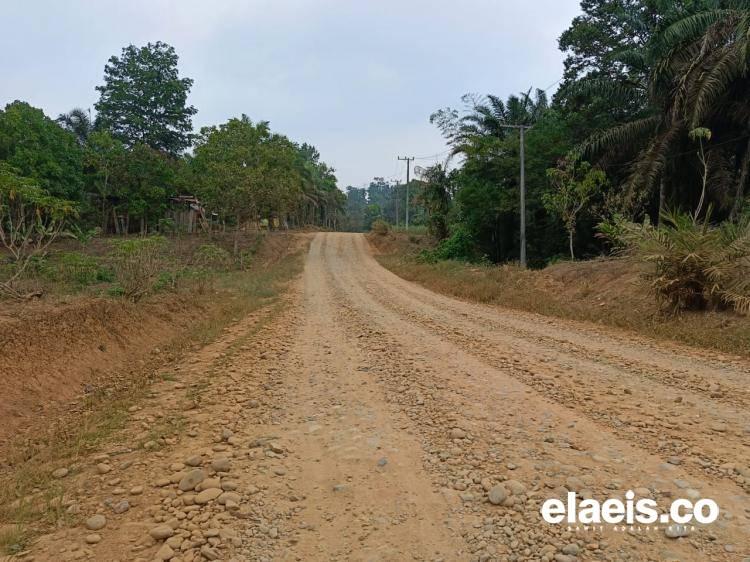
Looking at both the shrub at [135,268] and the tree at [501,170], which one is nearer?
the shrub at [135,268]

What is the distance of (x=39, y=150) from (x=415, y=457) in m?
30.6

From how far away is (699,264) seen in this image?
8.19 meters

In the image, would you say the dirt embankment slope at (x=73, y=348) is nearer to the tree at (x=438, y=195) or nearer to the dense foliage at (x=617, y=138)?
the dense foliage at (x=617, y=138)

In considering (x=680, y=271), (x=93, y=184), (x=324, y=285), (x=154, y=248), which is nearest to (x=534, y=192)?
(x=324, y=285)

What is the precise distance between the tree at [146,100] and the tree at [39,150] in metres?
13.7

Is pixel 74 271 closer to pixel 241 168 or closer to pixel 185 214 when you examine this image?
pixel 241 168

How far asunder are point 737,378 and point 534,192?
1722 centimetres

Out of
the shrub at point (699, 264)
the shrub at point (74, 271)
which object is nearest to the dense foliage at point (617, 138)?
the shrub at point (699, 264)

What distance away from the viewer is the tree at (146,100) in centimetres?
4106

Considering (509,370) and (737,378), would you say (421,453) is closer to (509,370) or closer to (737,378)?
(509,370)

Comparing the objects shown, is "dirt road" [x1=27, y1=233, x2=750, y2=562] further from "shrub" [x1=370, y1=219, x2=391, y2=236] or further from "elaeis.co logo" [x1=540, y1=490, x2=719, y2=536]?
"shrub" [x1=370, y1=219, x2=391, y2=236]

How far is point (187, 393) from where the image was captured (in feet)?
16.8

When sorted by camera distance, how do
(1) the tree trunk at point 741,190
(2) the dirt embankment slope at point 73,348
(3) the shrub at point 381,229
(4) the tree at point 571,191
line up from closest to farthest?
(2) the dirt embankment slope at point 73,348, (1) the tree trunk at point 741,190, (4) the tree at point 571,191, (3) the shrub at point 381,229

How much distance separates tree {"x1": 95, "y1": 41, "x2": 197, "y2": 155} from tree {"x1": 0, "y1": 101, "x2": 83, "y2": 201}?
13709 millimetres
